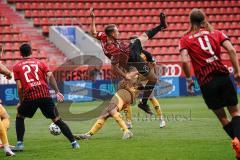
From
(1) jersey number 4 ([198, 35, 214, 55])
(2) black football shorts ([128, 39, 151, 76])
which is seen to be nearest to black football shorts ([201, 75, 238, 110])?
(1) jersey number 4 ([198, 35, 214, 55])

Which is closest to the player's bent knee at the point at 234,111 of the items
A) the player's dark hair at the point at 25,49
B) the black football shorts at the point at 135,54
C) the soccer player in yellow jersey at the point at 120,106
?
the soccer player in yellow jersey at the point at 120,106

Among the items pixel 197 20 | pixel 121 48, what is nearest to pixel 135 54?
pixel 121 48

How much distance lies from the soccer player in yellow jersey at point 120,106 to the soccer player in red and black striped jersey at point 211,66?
146 inches

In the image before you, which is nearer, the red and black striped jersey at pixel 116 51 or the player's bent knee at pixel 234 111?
the player's bent knee at pixel 234 111

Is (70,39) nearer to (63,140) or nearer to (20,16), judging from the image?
(20,16)

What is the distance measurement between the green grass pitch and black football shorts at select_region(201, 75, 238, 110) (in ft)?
3.54

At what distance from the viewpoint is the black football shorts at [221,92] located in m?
8.70

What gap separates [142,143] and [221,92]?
326cm

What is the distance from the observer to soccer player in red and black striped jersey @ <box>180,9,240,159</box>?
8.72m

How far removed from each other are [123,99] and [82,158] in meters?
3.16

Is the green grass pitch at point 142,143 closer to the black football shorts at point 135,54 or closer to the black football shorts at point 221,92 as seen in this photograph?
the black football shorts at point 221,92

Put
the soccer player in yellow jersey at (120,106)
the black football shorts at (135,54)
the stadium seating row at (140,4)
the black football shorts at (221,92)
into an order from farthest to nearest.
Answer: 1. the stadium seating row at (140,4)
2. the black football shorts at (135,54)
3. the soccer player in yellow jersey at (120,106)
4. the black football shorts at (221,92)

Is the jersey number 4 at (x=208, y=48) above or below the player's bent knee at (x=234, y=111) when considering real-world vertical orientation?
above

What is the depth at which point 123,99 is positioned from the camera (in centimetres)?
1273
